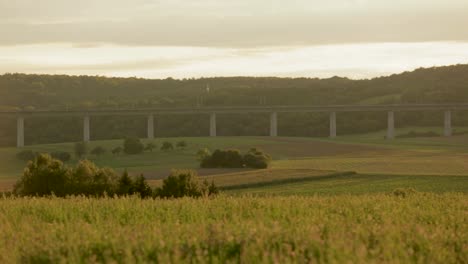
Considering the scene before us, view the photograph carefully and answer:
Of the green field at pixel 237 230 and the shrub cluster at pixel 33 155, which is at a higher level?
the green field at pixel 237 230

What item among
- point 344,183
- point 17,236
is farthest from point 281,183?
→ point 17,236

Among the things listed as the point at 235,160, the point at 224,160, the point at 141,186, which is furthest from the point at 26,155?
the point at 141,186

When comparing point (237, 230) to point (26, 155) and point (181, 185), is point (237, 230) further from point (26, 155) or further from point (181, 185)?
point (26, 155)

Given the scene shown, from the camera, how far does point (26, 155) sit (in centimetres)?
14700

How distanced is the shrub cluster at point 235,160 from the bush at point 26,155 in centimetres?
3918

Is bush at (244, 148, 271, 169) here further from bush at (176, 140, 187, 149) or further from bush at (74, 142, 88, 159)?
bush at (74, 142, 88, 159)

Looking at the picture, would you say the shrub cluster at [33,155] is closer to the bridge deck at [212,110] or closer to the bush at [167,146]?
the bush at [167,146]

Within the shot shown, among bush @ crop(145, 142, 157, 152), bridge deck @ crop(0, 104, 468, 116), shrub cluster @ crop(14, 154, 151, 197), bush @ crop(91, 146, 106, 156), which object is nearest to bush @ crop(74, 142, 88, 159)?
bush @ crop(91, 146, 106, 156)

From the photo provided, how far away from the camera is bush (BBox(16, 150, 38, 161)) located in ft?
477

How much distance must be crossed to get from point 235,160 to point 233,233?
316ft

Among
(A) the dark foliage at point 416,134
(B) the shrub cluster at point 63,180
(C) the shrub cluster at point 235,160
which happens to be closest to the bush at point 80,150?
(C) the shrub cluster at point 235,160

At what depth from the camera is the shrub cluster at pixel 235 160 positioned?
365 feet

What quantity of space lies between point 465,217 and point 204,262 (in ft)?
27.5

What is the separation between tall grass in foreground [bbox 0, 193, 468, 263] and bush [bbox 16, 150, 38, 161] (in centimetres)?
12469
